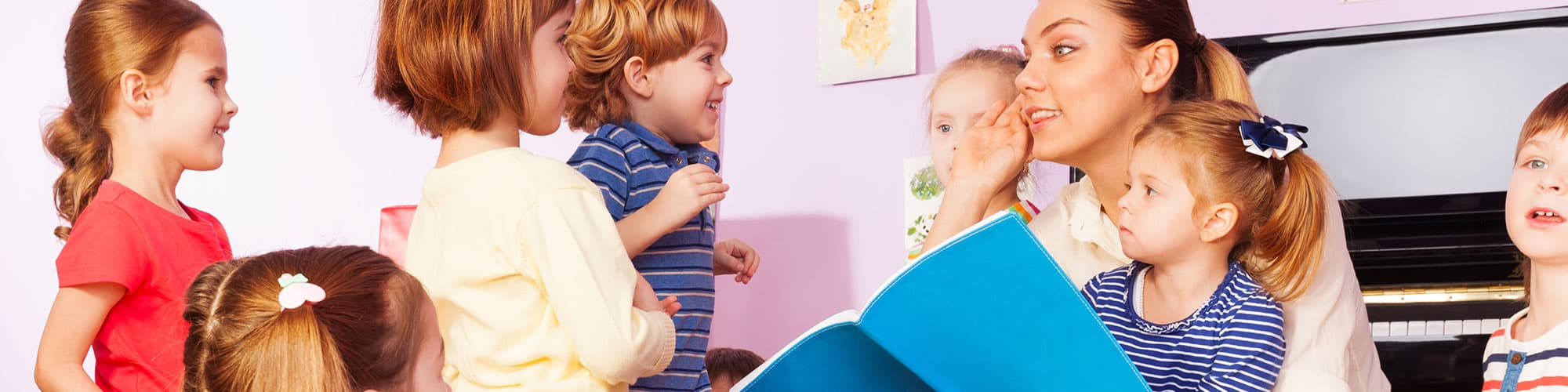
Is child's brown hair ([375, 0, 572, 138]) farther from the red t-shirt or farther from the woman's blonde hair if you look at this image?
the woman's blonde hair

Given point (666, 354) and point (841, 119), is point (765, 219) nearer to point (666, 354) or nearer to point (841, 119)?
point (841, 119)

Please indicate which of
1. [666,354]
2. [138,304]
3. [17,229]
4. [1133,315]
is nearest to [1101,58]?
[1133,315]

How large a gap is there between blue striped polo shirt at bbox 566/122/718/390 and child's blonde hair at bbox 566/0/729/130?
0.07 m

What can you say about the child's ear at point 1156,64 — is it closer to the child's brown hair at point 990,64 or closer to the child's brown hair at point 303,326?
the child's brown hair at point 990,64

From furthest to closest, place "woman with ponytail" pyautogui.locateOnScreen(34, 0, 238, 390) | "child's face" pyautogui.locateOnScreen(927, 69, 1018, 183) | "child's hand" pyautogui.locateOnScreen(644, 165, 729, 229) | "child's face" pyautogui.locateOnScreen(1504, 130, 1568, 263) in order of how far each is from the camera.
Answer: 1. "child's face" pyautogui.locateOnScreen(927, 69, 1018, 183)
2. "woman with ponytail" pyautogui.locateOnScreen(34, 0, 238, 390)
3. "child's hand" pyautogui.locateOnScreen(644, 165, 729, 229)
4. "child's face" pyautogui.locateOnScreen(1504, 130, 1568, 263)

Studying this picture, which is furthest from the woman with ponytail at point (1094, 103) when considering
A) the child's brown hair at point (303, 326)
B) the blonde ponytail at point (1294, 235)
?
the child's brown hair at point (303, 326)

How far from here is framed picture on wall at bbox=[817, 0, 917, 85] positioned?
2.85m

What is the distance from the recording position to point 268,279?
3.51 feet

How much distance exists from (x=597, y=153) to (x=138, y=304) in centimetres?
72

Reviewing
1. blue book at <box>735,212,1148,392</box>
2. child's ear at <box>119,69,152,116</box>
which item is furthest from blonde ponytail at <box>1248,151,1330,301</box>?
child's ear at <box>119,69,152,116</box>

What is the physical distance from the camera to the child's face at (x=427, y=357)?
1147 mm

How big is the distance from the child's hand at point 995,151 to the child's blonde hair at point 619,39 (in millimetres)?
409

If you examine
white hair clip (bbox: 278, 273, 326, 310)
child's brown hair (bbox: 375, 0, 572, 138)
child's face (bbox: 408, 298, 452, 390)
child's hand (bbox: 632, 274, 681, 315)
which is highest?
child's brown hair (bbox: 375, 0, 572, 138)

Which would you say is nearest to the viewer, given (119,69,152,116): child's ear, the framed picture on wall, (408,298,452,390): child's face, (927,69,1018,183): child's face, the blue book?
the blue book
